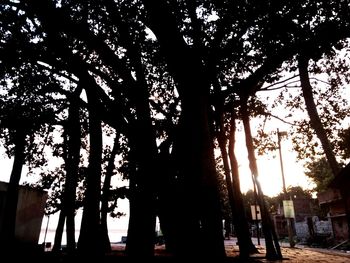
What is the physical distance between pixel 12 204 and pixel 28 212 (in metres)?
7.18

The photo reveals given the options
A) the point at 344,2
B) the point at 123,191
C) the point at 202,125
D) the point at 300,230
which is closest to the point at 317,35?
the point at 344,2

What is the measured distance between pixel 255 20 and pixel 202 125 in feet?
12.1

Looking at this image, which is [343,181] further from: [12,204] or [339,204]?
[12,204]

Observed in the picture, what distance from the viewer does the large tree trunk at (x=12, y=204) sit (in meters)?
13.0

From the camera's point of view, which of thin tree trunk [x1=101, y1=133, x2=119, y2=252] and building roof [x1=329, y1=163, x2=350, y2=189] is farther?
building roof [x1=329, y1=163, x2=350, y2=189]

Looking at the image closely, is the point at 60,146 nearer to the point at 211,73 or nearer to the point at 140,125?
the point at 140,125

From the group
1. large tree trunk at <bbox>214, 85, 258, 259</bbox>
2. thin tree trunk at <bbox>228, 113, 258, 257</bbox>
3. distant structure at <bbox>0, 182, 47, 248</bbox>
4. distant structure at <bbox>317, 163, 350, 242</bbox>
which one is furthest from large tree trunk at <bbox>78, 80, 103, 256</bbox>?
distant structure at <bbox>317, 163, 350, 242</bbox>

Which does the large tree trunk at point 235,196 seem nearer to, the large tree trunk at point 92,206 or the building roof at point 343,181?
the large tree trunk at point 92,206

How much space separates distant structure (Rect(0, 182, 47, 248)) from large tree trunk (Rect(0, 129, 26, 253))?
16.5ft

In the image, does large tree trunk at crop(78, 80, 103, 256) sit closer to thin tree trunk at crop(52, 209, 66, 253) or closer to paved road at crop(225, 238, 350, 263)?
thin tree trunk at crop(52, 209, 66, 253)

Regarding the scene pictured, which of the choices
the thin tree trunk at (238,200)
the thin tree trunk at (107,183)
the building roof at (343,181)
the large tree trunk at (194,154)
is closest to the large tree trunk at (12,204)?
the thin tree trunk at (107,183)

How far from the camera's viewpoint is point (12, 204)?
13406mm

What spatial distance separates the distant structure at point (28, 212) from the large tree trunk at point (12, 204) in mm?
5023

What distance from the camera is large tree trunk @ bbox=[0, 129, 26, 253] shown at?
42.6 ft
